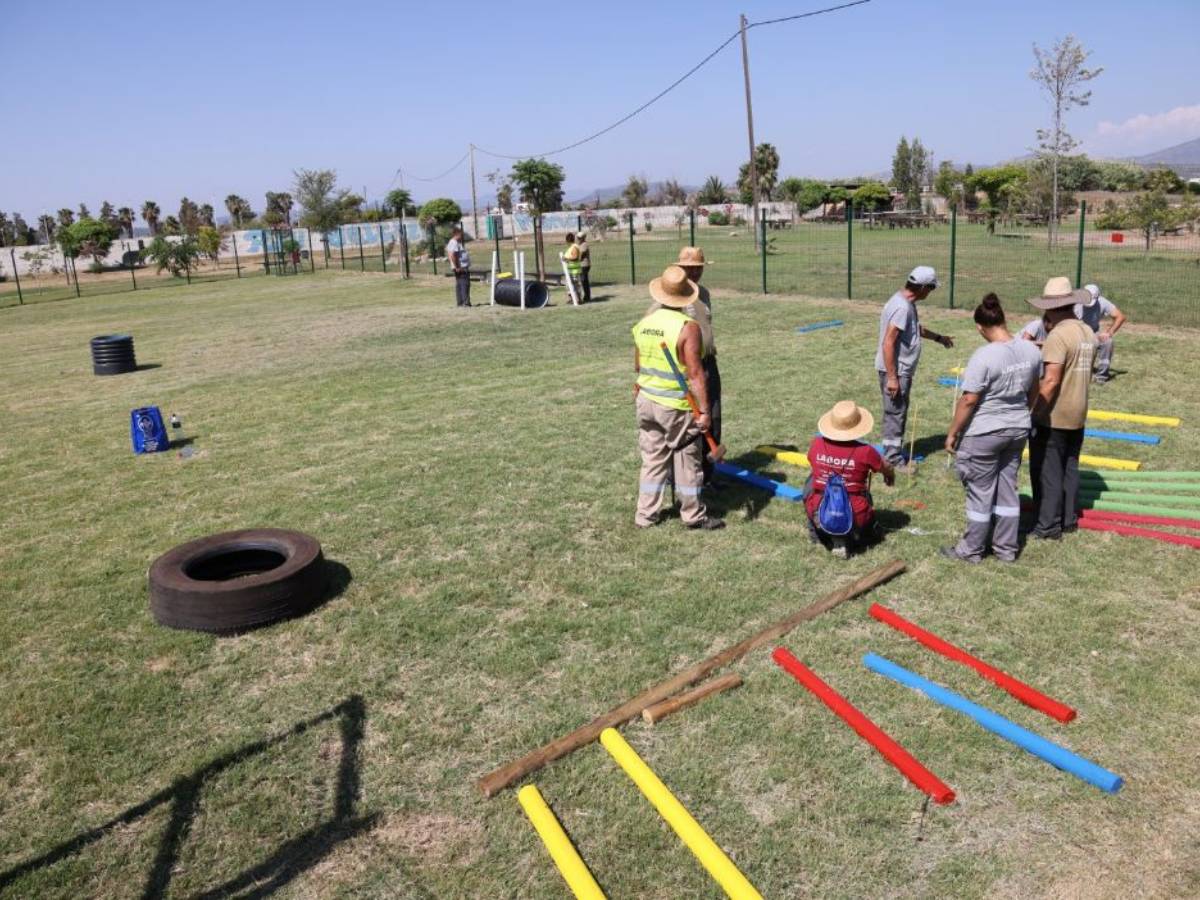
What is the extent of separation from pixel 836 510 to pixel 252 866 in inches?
160

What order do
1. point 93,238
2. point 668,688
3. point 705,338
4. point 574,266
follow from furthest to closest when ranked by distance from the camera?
point 93,238 → point 574,266 → point 705,338 → point 668,688

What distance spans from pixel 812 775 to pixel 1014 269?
23749 mm

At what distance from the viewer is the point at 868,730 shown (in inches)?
161

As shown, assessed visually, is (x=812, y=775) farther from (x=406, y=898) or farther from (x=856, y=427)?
(x=856, y=427)

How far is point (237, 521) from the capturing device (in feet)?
24.1

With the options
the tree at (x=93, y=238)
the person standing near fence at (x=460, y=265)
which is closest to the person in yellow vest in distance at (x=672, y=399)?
the person standing near fence at (x=460, y=265)

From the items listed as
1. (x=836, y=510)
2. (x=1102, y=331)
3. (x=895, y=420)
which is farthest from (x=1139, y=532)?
(x=1102, y=331)

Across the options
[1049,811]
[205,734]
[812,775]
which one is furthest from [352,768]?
[1049,811]

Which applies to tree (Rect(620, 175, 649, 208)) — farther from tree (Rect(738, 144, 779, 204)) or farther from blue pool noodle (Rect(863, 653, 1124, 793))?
blue pool noodle (Rect(863, 653, 1124, 793))

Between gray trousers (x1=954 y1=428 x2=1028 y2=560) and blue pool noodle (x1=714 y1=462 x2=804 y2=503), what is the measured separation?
1.46 meters

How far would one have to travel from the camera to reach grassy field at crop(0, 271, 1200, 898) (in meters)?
3.48

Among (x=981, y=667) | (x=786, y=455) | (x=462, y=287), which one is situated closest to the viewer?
(x=981, y=667)

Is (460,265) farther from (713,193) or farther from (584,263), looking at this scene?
(713,193)

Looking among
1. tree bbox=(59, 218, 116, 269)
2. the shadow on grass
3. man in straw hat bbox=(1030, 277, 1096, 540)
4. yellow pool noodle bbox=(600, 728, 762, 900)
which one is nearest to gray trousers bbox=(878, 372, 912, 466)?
man in straw hat bbox=(1030, 277, 1096, 540)
